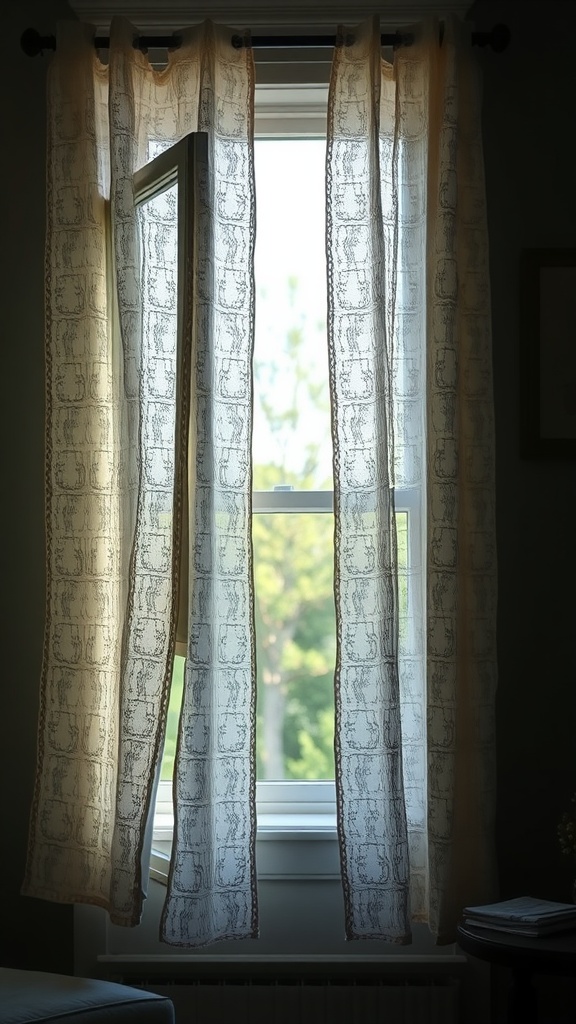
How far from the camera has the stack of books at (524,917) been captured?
2.00 metres

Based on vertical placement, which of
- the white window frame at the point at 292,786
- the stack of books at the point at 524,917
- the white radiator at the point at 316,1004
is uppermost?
the white window frame at the point at 292,786

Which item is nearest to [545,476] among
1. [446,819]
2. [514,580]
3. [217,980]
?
[514,580]

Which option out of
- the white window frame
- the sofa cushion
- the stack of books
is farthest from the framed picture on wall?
the sofa cushion

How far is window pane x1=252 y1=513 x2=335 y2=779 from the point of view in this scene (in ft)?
8.77

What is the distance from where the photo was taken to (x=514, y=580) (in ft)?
8.34

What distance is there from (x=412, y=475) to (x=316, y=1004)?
1284 millimetres

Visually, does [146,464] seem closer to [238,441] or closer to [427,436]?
[238,441]

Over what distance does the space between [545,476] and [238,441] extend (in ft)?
2.67

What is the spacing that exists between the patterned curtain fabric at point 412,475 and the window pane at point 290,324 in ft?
1.01

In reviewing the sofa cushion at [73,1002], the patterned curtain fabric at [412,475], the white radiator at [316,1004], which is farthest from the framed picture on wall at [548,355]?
the sofa cushion at [73,1002]

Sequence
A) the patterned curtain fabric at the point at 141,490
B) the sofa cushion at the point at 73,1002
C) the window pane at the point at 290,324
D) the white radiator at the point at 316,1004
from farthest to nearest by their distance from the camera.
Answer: the window pane at the point at 290,324
the white radiator at the point at 316,1004
the patterned curtain fabric at the point at 141,490
the sofa cushion at the point at 73,1002

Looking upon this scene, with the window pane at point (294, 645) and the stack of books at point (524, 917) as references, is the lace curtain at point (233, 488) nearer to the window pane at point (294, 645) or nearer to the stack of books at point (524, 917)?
the stack of books at point (524, 917)

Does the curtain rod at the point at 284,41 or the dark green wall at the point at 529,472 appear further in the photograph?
the dark green wall at the point at 529,472

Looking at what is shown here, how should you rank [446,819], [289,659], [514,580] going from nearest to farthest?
1. [446,819]
2. [514,580]
3. [289,659]
